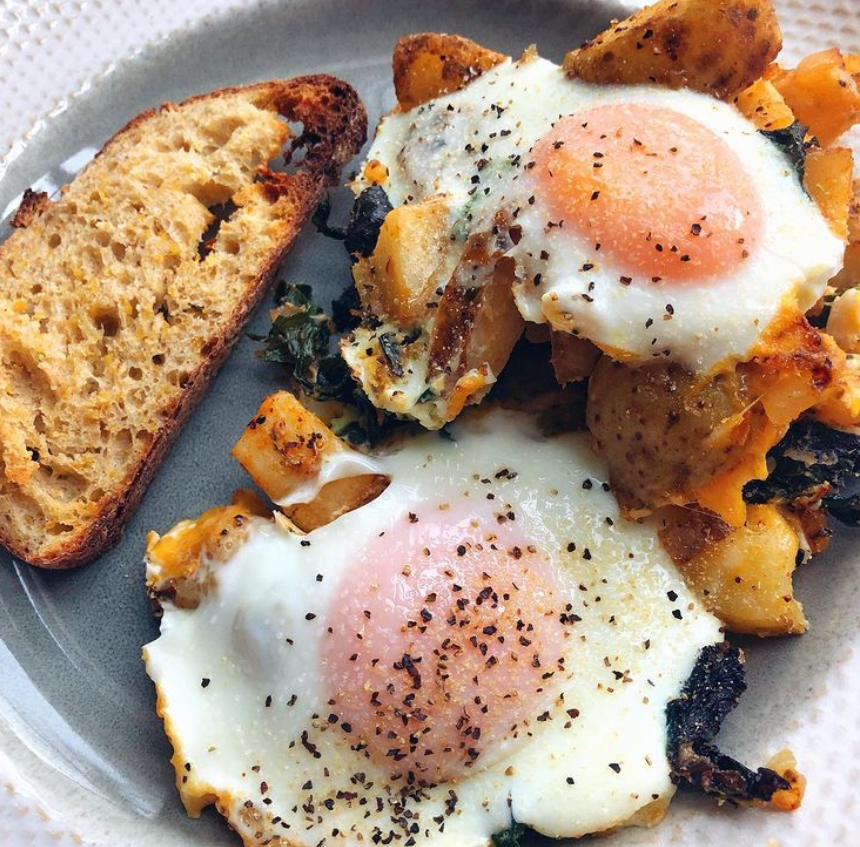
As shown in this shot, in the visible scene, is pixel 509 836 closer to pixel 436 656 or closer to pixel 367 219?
pixel 436 656

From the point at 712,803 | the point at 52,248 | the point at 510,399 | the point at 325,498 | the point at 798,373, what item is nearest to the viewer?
the point at 798,373

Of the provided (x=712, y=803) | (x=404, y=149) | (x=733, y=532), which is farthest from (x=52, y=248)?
(x=712, y=803)

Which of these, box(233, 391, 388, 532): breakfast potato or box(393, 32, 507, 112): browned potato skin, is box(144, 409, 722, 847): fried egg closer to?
box(233, 391, 388, 532): breakfast potato

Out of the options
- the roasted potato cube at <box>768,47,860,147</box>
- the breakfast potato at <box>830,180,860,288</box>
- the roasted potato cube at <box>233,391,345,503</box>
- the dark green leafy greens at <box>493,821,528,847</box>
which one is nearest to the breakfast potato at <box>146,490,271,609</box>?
the roasted potato cube at <box>233,391,345,503</box>

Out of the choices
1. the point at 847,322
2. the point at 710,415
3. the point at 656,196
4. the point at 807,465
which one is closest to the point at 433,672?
the point at 710,415

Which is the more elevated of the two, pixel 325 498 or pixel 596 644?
pixel 325 498

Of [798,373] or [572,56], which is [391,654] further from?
[572,56]
